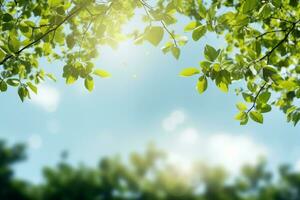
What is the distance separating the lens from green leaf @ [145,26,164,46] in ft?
9.37

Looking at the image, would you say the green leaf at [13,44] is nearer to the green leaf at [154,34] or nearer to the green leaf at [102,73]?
the green leaf at [102,73]

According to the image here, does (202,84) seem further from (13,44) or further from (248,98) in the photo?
(13,44)

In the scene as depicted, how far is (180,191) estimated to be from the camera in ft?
145

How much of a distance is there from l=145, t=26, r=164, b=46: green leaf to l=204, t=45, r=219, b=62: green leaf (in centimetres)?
44

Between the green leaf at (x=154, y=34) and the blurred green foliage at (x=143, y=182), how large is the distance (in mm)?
42963

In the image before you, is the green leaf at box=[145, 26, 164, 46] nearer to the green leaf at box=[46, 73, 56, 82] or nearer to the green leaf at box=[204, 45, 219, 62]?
the green leaf at box=[204, 45, 219, 62]

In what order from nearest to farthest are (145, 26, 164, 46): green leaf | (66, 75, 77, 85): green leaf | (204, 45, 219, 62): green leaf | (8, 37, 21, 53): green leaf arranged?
(145, 26, 164, 46): green leaf
(204, 45, 219, 62): green leaf
(8, 37, 21, 53): green leaf
(66, 75, 77, 85): green leaf

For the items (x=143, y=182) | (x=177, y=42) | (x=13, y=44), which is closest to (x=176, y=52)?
(x=177, y=42)

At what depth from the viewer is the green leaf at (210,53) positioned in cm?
307

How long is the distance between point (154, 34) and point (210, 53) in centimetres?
55

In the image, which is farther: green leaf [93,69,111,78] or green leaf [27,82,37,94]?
green leaf [27,82,37,94]

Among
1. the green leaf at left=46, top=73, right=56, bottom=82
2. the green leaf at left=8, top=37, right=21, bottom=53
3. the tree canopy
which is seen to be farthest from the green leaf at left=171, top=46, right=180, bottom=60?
the green leaf at left=46, top=73, right=56, bottom=82

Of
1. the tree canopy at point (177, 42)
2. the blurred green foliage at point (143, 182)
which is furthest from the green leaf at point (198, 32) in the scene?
the blurred green foliage at point (143, 182)

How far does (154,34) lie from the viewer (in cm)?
286
